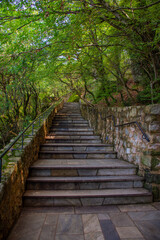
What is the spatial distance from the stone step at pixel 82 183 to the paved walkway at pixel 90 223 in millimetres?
433

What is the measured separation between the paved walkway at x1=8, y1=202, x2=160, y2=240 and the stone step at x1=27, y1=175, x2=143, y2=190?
0.43m

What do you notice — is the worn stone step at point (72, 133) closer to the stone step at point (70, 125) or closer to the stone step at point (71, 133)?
the stone step at point (71, 133)

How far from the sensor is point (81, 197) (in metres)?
2.71

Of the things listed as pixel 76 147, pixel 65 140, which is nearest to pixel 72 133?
pixel 65 140

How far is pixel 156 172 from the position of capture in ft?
9.56

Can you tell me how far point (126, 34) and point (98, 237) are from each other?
451 cm

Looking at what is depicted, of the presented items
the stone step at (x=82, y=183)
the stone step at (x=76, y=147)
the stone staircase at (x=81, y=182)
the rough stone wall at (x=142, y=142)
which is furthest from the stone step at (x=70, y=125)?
the stone step at (x=82, y=183)

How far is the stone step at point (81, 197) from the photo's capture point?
2.67m

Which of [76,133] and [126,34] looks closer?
[126,34]

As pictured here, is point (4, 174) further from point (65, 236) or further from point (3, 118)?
point (3, 118)

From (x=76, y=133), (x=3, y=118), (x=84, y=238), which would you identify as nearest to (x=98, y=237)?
(x=84, y=238)

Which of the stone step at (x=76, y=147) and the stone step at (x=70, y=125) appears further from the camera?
the stone step at (x=70, y=125)

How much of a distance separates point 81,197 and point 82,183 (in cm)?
34

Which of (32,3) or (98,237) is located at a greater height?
(32,3)
